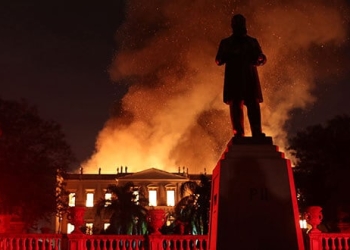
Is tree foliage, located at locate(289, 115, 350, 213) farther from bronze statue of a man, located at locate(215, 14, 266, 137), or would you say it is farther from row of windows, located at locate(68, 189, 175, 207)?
row of windows, located at locate(68, 189, 175, 207)

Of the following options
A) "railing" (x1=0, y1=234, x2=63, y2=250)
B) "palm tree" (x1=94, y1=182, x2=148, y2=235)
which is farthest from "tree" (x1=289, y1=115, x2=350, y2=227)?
"railing" (x1=0, y1=234, x2=63, y2=250)

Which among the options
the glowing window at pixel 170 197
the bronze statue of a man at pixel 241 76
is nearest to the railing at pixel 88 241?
the bronze statue of a man at pixel 241 76

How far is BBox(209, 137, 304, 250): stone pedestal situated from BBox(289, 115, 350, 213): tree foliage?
2220cm

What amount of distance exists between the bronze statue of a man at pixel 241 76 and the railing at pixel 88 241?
656cm

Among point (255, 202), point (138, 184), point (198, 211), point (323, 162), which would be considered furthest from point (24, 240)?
point (138, 184)

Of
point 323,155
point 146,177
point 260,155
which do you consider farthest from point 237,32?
point 146,177

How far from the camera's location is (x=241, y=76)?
449 inches

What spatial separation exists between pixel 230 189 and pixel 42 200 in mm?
20730

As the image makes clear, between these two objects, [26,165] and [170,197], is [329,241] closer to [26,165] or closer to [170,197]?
[26,165]

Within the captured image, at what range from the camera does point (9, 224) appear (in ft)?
64.8

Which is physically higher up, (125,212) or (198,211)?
(125,212)

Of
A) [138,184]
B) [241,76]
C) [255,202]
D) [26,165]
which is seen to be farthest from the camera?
[138,184]

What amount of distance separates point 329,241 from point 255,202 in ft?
24.8

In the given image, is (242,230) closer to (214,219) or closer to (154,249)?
(214,219)
